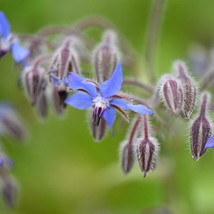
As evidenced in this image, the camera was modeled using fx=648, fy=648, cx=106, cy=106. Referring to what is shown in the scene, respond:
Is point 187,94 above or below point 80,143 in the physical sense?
below

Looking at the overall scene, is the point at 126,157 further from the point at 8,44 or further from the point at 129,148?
the point at 8,44

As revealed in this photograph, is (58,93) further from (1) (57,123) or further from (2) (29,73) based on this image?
(1) (57,123)

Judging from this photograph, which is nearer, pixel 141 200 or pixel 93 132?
pixel 93 132

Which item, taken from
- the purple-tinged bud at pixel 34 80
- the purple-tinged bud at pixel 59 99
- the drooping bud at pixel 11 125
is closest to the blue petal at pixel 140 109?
the purple-tinged bud at pixel 59 99

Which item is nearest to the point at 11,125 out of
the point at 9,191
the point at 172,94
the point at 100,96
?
the point at 9,191

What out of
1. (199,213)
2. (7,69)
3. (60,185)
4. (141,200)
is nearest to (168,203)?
(199,213)

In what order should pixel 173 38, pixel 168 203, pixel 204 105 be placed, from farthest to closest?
pixel 173 38
pixel 168 203
pixel 204 105
